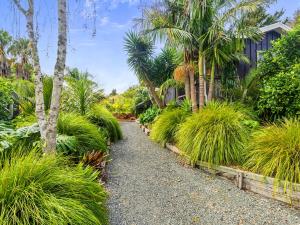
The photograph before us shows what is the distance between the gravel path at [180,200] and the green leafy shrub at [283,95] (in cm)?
267

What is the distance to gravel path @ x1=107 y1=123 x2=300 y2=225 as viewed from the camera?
3.12 meters

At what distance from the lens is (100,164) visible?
4465mm

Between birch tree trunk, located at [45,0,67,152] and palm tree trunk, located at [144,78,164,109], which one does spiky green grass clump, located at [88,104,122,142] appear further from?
birch tree trunk, located at [45,0,67,152]

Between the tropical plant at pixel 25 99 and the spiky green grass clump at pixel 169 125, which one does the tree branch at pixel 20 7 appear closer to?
the tropical plant at pixel 25 99

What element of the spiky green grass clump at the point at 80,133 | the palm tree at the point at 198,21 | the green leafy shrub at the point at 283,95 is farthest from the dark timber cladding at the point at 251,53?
the spiky green grass clump at the point at 80,133

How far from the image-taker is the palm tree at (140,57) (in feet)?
38.4

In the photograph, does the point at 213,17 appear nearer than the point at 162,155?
No

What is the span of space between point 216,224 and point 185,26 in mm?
6055

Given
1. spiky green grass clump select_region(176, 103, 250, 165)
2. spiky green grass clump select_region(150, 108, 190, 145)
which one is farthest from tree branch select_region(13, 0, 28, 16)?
spiky green grass clump select_region(150, 108, 190, 145)

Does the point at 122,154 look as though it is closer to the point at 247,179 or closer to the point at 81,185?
the point at 247,179

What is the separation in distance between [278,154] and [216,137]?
1235mm

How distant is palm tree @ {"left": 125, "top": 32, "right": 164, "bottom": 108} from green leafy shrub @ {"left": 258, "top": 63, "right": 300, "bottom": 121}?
19.3 feet

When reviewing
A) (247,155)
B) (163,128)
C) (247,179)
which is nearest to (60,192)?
(247,179)

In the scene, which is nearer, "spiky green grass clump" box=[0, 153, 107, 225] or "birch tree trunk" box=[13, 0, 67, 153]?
"spiky green grass clump" box=[0, 153, 107, 225]
